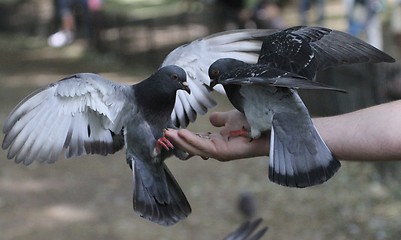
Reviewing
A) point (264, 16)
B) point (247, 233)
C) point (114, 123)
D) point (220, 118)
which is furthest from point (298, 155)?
point (264, 16)

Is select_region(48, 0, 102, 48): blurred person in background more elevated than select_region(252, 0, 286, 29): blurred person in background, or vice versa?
select_region(252, 0, 286, 29): blurred person in background

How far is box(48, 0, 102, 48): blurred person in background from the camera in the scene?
1682 centimetres

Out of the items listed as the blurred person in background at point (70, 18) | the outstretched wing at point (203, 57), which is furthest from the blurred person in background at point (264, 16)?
the outstretched wing at point (203, 57)

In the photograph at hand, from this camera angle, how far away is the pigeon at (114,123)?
3.43 metres

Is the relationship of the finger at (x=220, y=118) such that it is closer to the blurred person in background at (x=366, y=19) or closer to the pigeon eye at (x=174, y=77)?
the pigeon eye at (x=174, y=77)

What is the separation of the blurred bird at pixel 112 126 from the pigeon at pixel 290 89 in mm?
402

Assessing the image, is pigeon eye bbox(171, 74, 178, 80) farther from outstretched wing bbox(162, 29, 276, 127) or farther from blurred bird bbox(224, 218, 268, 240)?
blurred bird bbox(224, 218, 268, 240)

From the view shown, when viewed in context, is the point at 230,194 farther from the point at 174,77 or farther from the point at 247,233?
the point at 174,77

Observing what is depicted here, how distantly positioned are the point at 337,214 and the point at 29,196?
134 inches

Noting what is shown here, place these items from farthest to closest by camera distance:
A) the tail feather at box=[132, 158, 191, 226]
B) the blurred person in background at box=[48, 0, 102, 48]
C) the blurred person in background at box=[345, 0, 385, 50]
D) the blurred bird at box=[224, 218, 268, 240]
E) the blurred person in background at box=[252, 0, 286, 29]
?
the blurred person in background at box=[48, 0, 102, 48], the blurred person in background at box=[252, 0, 286, 29], the blurred person in background at box=[345, 0, 385, 50], the blurred bird at box=[224, 218, 268, 240], the tail feather at box=[132, 158, 191, 226]

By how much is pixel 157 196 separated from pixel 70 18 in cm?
1454

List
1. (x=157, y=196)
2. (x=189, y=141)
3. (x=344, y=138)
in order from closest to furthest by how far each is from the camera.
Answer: (x=344, y=138) < (x=189, y=141) < (x=157, y=196)

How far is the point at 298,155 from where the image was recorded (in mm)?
2857

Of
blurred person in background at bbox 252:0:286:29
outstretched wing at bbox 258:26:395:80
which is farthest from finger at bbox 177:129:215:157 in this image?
blurred person in background at bbox 252:0:286:29
